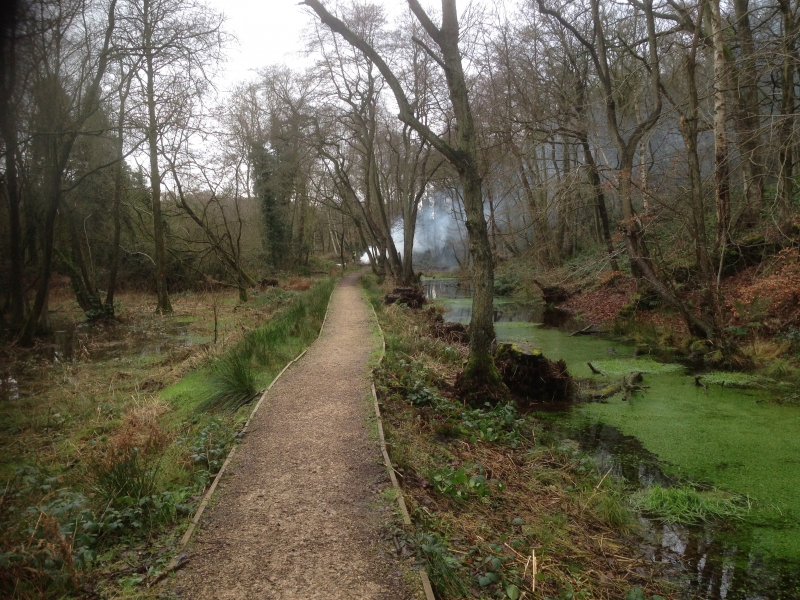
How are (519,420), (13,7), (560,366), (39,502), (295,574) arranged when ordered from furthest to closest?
(560,366) → (519,420) → (39,502) → (295,574) → (13,7)

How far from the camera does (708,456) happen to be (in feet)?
18.9

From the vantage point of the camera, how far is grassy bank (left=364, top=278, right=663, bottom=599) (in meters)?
3.42

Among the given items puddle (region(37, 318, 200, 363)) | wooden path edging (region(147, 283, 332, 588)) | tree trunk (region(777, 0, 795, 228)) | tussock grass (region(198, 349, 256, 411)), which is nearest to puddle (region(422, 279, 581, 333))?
tree trunk (region(777, 0, 795, 228))

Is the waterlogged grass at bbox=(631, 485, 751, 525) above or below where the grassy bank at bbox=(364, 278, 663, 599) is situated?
below

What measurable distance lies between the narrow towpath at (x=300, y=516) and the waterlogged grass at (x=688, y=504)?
2422 mm

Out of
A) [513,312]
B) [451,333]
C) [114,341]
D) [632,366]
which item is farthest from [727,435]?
[114,341]

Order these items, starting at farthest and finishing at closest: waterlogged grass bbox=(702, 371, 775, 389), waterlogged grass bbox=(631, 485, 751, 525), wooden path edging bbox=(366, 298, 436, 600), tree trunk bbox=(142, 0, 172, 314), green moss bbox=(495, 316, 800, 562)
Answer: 1. tree trunk bbox=(142, 0, 172, 314)
2. waterlogged grass bbox=(702, 371, 775, 389)
3. waterlogged grass bbox=(631, 485, 751, 525)
4. green moss bbox=(495, 316, 800, 562)
5. wooden path edging bbox=(366, 298, 436, 600)

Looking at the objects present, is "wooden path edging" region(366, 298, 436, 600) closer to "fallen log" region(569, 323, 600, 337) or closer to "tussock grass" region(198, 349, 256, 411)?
"tussock grass" region(198, 349, 256, 411)

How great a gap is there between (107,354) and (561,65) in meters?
16.2

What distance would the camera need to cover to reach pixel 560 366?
8516 mm

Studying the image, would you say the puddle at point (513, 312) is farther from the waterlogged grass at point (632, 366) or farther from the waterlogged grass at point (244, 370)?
the waterlogged grass at point (244, 370)

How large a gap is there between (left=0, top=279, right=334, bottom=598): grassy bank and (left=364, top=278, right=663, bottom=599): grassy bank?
66.7 inches

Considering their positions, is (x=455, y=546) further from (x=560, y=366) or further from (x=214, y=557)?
(x=560, y=366)

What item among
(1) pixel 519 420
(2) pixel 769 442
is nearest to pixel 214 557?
(1) pixel 519 420
